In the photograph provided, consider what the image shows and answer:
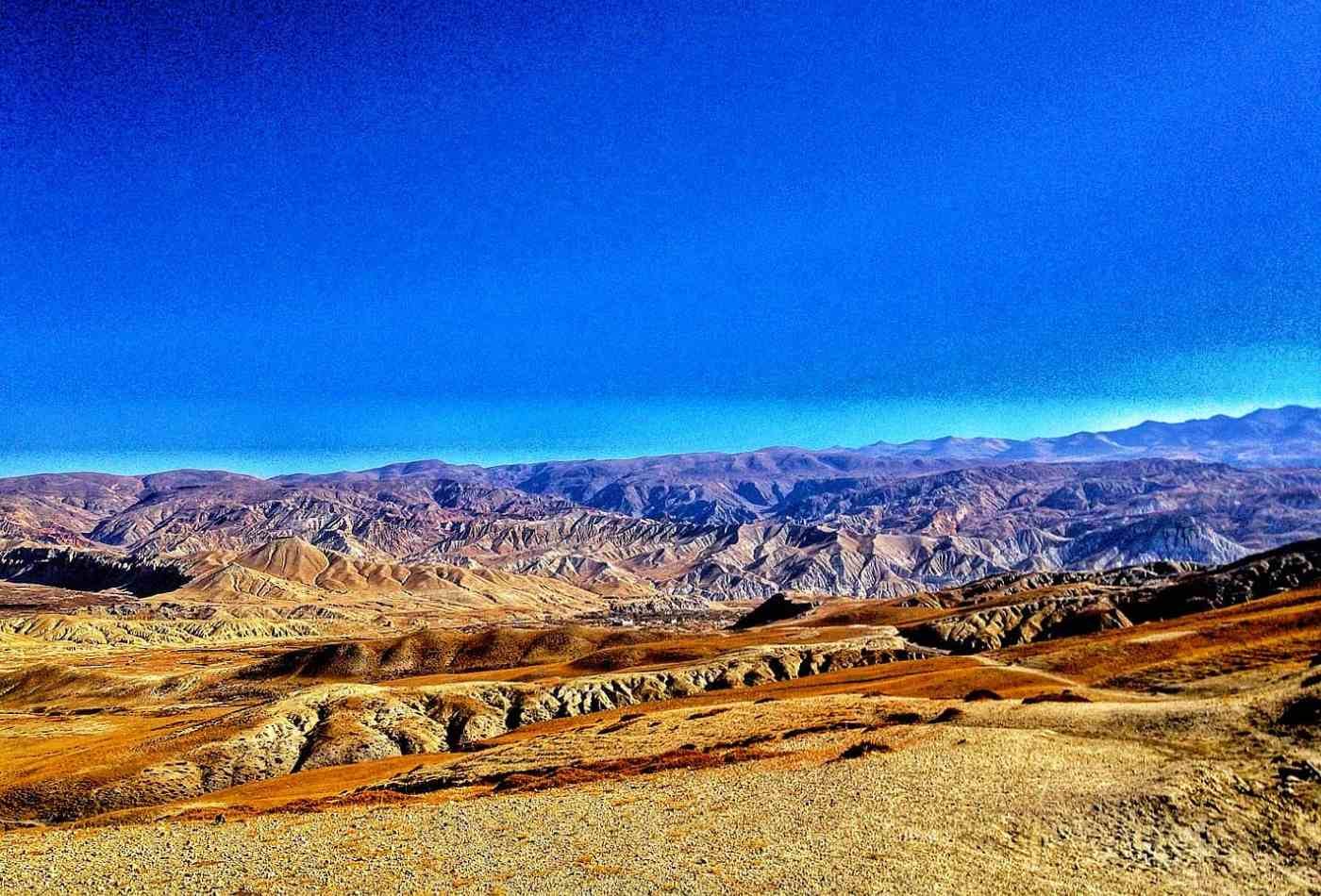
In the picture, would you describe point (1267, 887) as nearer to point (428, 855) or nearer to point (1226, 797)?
point (1226, 797)

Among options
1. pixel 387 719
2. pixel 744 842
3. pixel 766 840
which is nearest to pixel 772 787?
pixel 766 840

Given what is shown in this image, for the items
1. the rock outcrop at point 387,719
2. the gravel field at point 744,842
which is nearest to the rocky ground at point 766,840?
the gravel field at point 744,842

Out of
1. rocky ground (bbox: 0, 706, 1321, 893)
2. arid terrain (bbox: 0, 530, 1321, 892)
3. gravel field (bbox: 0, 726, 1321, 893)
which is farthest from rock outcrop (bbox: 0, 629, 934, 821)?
rocky ground (bbox: 0, 706, 1321, 893)

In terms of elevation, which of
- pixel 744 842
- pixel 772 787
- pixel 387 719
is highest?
pixel 744 842

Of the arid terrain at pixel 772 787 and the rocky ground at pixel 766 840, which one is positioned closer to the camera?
the rocky ground at pixel 766 840

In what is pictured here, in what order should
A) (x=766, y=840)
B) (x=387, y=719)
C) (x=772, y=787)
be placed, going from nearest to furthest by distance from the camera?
(x=766, y=840), (x=772, y=787), (x=387, y=719)

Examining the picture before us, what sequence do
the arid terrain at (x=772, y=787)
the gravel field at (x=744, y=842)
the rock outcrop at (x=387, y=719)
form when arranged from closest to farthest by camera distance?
the gravel field at (x=744, y=842), the arid terrain at (x=772, y=787), the rock outcrop at (x=387, y=719)

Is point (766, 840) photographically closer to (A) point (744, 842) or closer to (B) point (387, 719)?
(A) point (744, 842)

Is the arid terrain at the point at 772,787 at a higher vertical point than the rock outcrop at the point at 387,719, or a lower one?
higher

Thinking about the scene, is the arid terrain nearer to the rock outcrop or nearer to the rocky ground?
the rocky ground

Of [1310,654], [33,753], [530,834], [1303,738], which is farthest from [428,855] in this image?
[33,753]

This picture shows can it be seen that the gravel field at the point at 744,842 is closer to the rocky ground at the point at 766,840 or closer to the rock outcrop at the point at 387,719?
the rocky ground at the point at 766,840

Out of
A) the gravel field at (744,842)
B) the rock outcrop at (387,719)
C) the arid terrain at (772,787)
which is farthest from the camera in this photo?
the rock outcrop at (387,719)
